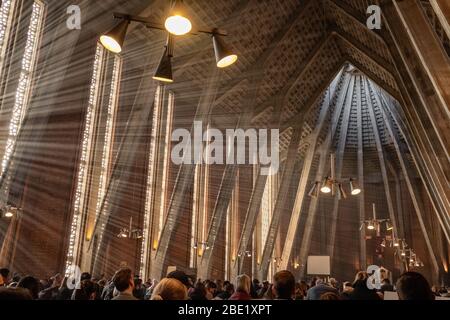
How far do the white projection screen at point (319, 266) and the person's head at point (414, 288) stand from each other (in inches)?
425

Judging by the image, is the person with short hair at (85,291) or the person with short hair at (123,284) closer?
the person with short hair at (123,284)

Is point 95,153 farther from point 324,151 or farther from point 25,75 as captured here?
point 324,151

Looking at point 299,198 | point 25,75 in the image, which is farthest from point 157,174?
point 299,198

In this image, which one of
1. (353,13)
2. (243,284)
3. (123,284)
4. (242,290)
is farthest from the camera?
(353,13)

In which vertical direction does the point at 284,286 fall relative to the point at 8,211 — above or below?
below

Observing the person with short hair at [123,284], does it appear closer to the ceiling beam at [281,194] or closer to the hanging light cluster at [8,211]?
the hanging light cluster at [8,211]

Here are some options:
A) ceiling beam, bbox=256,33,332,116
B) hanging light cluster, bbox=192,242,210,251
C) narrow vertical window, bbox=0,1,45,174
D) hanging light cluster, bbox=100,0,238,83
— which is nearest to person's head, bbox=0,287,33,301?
hanging light cluster, bbox=100,0,238,83

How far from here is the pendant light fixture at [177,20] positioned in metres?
3.36

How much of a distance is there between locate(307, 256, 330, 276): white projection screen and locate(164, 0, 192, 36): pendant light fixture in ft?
35.4

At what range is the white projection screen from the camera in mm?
12594

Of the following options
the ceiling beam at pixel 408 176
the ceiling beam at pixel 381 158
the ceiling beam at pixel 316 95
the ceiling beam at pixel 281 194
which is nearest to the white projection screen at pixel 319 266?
the ceiling beam at pixel 281 194

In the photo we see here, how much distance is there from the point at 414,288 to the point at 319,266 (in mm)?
10870

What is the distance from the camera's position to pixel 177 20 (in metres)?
3.39
